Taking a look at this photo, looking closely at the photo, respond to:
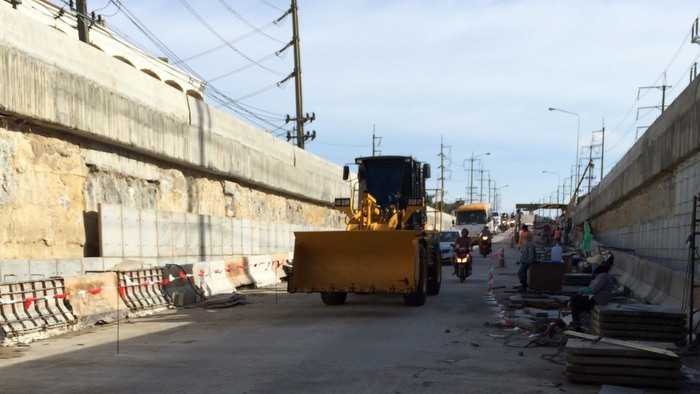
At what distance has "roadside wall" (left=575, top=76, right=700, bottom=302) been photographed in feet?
43.8

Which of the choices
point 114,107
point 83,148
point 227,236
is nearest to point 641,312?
point 83,148

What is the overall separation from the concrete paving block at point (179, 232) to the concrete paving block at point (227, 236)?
112 inches

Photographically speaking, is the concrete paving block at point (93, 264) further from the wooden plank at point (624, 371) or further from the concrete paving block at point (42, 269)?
the wooden plank at point (624, 371)

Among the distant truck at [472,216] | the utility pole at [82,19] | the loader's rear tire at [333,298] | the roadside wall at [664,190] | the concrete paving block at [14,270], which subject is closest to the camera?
the concrete paving block at [14,270]

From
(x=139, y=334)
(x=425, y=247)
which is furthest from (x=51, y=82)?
(x=425, y=247)

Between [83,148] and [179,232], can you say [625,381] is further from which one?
[179,232]

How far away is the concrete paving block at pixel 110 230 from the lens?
1591 cm

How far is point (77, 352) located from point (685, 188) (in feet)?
38.8

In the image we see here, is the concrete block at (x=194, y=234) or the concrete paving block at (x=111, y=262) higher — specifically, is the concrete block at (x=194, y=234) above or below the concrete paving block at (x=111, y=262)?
above

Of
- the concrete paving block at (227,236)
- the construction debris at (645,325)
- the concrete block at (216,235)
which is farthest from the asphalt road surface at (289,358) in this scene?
the concrete paving block at (227,236)

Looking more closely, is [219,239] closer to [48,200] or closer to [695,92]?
[48,200]

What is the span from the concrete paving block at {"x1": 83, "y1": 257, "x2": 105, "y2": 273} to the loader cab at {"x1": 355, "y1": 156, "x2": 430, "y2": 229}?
248 inches

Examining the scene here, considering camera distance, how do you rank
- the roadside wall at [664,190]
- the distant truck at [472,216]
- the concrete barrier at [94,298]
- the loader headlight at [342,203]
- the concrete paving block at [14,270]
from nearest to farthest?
the concrete paving block at [14,270] → the concrete barrier at [94,298] → the roadside wall at [664,190] → the loader headlight at [342,203] → the distant truck at [472,216]

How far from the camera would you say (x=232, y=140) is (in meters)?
25.2
